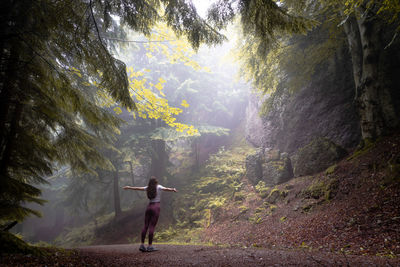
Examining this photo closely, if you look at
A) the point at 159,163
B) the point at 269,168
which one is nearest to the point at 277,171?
the point at 269,168

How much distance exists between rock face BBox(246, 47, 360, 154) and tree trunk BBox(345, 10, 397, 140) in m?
1.57

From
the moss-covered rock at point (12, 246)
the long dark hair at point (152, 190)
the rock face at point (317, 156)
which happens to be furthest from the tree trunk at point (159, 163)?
the moss-covered rock at point (12, 246)

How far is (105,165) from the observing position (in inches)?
207

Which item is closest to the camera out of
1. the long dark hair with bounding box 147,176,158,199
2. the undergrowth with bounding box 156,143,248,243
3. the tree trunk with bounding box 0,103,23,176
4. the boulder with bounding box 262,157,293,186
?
the tree trunk with bounding box 0,103,23,176

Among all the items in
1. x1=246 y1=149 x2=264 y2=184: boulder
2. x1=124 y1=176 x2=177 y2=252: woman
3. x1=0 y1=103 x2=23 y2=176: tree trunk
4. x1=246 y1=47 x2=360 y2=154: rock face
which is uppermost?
x1=246 y1=47 x2=360 y2=154: rock face

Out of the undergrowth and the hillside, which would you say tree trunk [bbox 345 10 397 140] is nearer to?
the hillside

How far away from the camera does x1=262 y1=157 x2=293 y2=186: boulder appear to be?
28.4ft

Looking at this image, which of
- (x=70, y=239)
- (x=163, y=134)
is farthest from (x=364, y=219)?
(x=70, y=239)

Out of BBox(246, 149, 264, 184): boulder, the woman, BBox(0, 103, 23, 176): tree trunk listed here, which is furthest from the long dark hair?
BBox(246, 149, 264, 184): boulder

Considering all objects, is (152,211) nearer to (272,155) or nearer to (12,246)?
(12,246)

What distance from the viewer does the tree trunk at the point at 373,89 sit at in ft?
18.7

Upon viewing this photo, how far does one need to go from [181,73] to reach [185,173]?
9.19m

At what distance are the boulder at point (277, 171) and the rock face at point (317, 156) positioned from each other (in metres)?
0.56

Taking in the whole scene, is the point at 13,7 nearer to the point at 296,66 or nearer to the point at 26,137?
the point at 26,137
